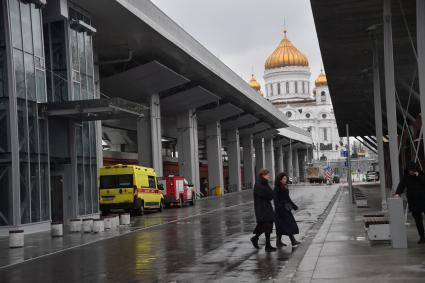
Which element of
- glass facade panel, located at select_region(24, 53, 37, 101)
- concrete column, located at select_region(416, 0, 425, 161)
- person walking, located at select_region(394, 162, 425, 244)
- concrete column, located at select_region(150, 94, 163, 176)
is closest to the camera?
concrete column, located at select_region(416, 0, 425, 161)

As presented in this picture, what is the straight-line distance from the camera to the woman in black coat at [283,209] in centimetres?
1536

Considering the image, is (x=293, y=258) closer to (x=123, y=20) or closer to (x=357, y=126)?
(x=123, y=20)

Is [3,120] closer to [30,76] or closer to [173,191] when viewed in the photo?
[30,76]

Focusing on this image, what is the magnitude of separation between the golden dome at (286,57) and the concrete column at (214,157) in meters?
103

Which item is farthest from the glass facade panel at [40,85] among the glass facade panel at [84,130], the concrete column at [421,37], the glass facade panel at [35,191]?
the concrete column at [421,37]

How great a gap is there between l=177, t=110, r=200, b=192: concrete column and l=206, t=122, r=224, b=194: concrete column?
9.80 metres

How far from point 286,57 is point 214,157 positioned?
10490 centimetres

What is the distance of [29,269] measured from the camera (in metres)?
13.6

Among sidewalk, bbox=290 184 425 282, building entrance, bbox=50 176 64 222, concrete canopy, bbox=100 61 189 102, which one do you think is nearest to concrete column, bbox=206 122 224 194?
concrete canopy, bbox=100 61 189 102

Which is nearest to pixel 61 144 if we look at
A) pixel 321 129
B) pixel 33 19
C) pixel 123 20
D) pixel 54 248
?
pixel 33 19

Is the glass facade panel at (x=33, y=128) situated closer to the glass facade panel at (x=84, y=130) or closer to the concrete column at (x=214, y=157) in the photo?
the glass facade panel at (x=84, y=130)

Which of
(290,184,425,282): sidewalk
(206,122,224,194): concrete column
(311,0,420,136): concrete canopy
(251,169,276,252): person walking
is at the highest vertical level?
(311,0,420,136): concrete canopy

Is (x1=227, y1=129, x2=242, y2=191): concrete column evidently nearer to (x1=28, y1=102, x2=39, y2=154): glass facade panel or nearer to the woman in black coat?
(x1=28, y1=102, x2=39, y2=154): glass facade panel

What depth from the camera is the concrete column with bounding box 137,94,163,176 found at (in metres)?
48.6
